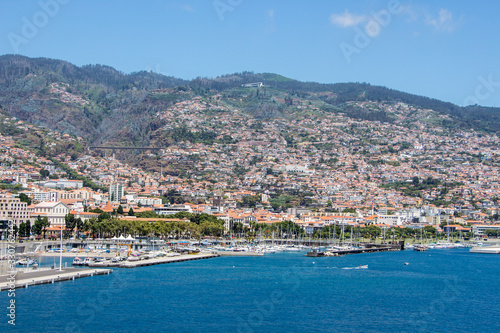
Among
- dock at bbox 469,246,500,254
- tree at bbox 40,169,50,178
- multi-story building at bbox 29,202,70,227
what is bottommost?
dock at bbox 469,246,500,254

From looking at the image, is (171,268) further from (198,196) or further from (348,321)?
(198,196)

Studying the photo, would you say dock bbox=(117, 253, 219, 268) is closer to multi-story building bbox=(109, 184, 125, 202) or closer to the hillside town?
the hillside town

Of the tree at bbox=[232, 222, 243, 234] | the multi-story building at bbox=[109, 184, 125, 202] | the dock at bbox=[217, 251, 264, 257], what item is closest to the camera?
the dock at bbox=[217, 251, 264, 257]

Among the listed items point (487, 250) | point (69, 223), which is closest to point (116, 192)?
point (69, 223)

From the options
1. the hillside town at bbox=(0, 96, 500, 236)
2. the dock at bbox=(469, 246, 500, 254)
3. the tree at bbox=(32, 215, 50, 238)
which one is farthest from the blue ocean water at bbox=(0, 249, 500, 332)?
the hillside town at bbox=(0, 96, 500, 236)

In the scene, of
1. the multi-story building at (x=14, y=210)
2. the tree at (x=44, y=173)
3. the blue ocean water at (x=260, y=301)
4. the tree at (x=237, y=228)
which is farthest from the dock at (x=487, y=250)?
the tree at (x=44, y=173)

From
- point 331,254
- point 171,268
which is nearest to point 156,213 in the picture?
point 331,254
